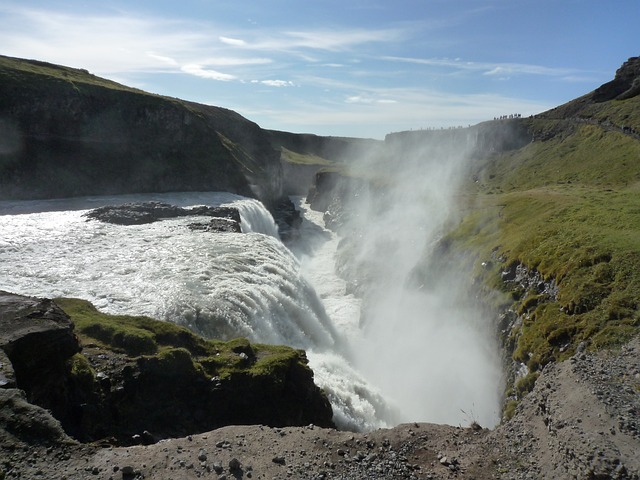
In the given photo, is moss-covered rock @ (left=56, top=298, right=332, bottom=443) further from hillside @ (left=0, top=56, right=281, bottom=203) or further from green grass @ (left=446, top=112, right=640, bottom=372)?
hillside @ (left=0, top=56, right=281, bottom=203)

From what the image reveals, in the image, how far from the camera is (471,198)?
65875mm

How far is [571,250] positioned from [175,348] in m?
22.4

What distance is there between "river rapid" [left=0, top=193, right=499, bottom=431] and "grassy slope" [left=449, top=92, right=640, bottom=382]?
5.54m

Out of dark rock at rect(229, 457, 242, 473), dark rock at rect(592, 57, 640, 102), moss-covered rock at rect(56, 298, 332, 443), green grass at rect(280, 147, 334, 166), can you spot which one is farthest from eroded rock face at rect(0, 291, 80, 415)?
green grass at rect(280, 147, 334, 166)

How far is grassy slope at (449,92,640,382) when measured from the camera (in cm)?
2142

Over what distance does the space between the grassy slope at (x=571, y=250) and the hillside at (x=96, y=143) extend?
160 feet

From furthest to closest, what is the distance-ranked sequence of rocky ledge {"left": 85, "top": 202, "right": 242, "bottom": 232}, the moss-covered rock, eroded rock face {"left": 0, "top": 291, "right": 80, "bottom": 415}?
rocky ledge {"left": 85, "top": 202, "right": 242, "bottom": 232} → the moss-covered rock → eroded rock face {"left": 0, "top": 291, "right": 80, "bottom": 415}

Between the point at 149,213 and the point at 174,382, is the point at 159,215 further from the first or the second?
the point at 174,382

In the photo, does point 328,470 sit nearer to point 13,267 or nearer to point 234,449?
point 234,449

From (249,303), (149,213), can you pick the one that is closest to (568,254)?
(249,303)

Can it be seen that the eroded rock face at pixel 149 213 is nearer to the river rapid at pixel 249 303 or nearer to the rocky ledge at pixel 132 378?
the river rapid at pixel 249 303

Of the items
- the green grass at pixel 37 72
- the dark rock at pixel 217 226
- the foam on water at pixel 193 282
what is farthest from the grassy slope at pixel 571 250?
the green grass at pixel 37 72

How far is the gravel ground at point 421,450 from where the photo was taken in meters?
12.1

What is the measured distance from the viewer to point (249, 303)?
29859 millimetres
